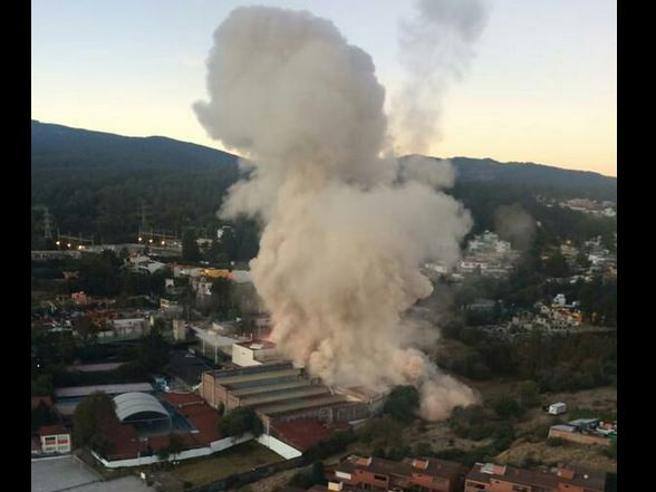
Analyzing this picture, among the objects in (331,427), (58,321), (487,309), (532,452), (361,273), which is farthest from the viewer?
(487,309)

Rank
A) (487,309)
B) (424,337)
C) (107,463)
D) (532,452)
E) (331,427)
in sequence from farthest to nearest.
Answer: (487,309) → (424,337) → (331,427) → (532,452) → (107,463)

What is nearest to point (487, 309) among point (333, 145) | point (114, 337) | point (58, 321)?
point (333, 145)

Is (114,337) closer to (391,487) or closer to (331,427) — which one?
(331,427)

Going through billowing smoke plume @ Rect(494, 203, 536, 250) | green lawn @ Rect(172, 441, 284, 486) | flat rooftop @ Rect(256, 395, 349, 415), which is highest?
billowing smoke plume @ Rect(494, 203, 536, 250)

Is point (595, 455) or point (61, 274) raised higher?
point (61, 274)

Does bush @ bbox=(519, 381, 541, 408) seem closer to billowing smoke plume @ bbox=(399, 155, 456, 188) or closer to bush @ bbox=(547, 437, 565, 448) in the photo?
bush @ bbox=(547, 437, 565, 448)

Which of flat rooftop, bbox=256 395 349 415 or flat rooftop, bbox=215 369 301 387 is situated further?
flat rooftop, bbox=215 369 301 387

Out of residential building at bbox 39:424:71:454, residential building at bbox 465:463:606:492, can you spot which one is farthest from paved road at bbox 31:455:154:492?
residential building at bbox 465:463:606:492
